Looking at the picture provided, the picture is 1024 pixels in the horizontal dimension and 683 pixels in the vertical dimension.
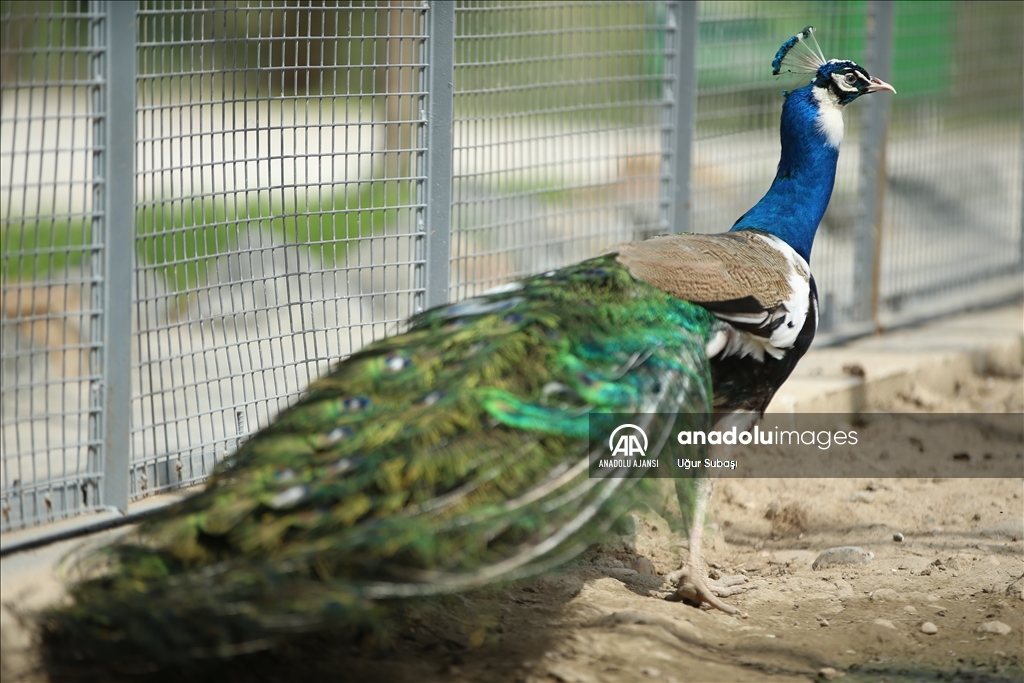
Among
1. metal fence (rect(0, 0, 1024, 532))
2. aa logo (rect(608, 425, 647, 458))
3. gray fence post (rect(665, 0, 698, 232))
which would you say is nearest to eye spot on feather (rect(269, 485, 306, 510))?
aa logo (rect(608, 425, 647, 458))

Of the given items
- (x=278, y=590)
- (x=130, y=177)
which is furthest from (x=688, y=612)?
(x=130, y=177)

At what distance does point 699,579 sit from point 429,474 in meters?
1.58

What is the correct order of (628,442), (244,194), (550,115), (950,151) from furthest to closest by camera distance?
(950,151), (550,115), (244,194), (628,442)

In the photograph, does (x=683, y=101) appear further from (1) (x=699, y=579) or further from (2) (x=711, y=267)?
(1) (x=699, y=579)

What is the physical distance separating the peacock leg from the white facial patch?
1546 mm

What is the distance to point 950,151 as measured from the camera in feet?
25.9

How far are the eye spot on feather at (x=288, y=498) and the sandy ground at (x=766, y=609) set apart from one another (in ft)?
1.45

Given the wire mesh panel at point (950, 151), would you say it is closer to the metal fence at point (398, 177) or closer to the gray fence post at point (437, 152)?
the metal fence at point (398, 177)

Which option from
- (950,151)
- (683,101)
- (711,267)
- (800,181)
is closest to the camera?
(711,267)

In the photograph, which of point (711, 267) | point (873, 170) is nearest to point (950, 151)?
point (873, 170)

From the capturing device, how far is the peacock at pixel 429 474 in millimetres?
2627

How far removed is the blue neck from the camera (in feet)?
15.0

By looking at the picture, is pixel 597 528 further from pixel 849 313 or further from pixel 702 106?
pixel 849 313

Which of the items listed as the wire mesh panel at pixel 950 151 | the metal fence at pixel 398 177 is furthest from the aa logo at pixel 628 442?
the wire mesh panel at pixel 950 151
